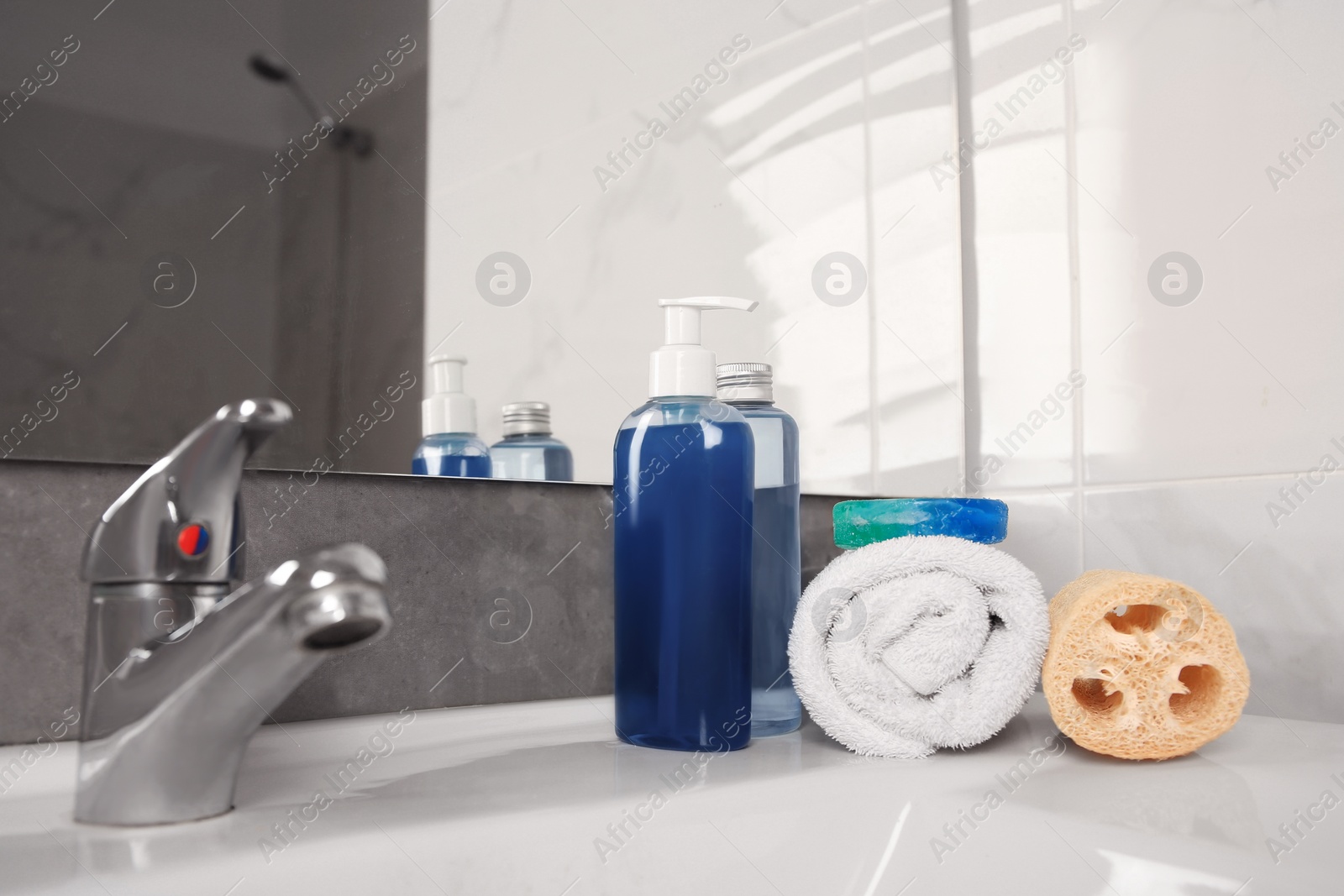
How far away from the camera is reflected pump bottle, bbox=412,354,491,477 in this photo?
67cm

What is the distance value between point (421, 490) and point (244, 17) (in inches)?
12.9

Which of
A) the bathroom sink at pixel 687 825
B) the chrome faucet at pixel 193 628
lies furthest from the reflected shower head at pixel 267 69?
the bathroom sink at pixel 687 825

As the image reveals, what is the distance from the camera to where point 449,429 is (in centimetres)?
68

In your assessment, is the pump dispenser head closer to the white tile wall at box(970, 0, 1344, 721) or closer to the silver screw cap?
the silver screw cap

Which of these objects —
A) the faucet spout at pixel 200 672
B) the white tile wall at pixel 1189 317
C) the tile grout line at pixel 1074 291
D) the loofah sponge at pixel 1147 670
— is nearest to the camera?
the faucet spout at pixel 200 672

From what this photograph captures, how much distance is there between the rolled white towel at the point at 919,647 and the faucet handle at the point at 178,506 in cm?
34

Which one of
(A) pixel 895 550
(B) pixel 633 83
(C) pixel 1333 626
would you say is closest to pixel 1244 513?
(C) pixel 1333 626

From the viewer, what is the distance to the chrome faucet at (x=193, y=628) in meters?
0.36

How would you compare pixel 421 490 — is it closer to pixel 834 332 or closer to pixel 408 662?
pixel 408 662

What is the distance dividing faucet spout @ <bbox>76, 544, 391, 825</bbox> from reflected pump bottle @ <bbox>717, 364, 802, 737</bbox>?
353 millimetres

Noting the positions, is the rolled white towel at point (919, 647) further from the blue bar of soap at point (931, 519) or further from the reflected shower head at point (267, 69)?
the reflected shower head at point (267, 69)

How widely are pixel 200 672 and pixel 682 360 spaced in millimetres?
312

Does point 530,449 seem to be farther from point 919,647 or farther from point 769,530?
point 919,647

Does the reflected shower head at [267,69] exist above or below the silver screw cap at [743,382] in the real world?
above
